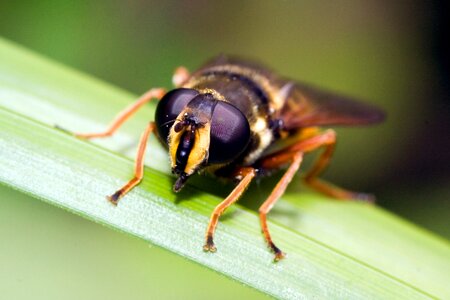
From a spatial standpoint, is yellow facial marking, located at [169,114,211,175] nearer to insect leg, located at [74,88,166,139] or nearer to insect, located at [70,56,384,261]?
insect, located at [70,56,384,261]

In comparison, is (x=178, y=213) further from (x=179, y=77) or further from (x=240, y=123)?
(x=179, y=77)

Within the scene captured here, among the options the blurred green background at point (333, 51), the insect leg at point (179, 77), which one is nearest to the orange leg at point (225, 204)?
the insect leg at point (179, 77)

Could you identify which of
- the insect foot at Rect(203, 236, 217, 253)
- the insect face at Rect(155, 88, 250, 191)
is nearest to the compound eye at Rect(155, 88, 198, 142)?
the insect face at Rect(155, 88, 250, 191)

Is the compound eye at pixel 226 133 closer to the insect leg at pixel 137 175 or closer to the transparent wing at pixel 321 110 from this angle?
the insect leg at pixel 137 175

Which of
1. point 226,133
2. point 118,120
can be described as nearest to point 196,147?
point 226,133

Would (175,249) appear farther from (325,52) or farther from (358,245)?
(325,52)

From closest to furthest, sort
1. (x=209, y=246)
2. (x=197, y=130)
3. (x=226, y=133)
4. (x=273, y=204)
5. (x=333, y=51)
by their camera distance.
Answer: (x=209, y=246)
(x=197, y=130)
(x=226, y=133)
(x=273, y=204)
(x=333, y=51)

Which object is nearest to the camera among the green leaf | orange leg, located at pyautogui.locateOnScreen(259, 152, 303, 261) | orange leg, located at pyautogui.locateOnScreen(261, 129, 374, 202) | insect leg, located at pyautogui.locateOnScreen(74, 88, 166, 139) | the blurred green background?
the green leaf
